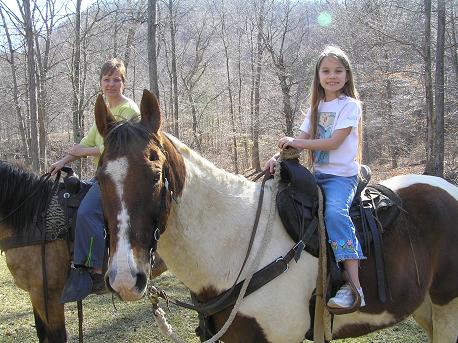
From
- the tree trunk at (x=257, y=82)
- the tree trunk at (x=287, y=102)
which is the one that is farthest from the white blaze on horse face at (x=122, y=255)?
the tree trunk at (x=257, y=82)

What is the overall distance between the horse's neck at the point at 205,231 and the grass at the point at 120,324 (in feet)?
8.83

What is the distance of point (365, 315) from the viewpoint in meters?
2.47

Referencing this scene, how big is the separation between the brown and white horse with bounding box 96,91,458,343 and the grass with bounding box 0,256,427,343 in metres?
1.66

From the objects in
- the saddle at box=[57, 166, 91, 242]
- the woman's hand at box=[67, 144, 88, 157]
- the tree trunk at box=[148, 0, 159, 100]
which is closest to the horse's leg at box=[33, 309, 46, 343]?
the saddle at box=[57, 166, 91, 242]

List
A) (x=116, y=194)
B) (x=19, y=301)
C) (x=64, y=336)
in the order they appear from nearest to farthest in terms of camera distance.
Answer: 1. (x=116, y=194)
2. (x=64, y=336)
3. (x=19, y=301)

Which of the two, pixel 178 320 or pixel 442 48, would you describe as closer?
pixel 178 320

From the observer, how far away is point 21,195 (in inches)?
150

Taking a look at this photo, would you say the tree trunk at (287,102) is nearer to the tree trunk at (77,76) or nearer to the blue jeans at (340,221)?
the tree trunk at (77,76)

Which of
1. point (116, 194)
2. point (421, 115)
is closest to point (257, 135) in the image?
point (421, 115)

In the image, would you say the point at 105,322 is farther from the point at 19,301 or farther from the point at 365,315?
the point at 365,315

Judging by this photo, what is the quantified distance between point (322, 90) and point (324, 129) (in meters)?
0.29

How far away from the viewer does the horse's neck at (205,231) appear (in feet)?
7.00

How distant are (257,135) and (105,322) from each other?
20540 millimetres

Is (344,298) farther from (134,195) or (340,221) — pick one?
(134,195)
